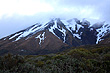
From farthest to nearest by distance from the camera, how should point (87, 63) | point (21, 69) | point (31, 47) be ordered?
point (31, 47), point (87, 63), point (21, 69)

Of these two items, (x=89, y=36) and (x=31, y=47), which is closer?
(x=31, y=47)

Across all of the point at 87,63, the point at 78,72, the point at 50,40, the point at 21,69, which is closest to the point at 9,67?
the point at 21,69

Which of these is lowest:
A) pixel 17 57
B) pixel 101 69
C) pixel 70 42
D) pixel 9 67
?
pixel 101 69

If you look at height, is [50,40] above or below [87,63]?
above

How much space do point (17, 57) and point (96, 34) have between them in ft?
499

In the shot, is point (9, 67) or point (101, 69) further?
point (101, 69)

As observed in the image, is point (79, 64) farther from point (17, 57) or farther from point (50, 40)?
point (50, 40)

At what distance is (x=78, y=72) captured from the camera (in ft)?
16.8

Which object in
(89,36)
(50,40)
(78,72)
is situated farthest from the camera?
(89,36)

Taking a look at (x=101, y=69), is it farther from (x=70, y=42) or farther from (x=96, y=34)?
(x=96, y=34)

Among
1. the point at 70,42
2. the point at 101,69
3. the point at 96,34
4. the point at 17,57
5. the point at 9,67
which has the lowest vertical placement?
the point at 101,69

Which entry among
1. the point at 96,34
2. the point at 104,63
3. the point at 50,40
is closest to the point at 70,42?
the point at 50,40

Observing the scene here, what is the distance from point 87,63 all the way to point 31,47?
92329mm

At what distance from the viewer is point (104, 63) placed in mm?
6246
